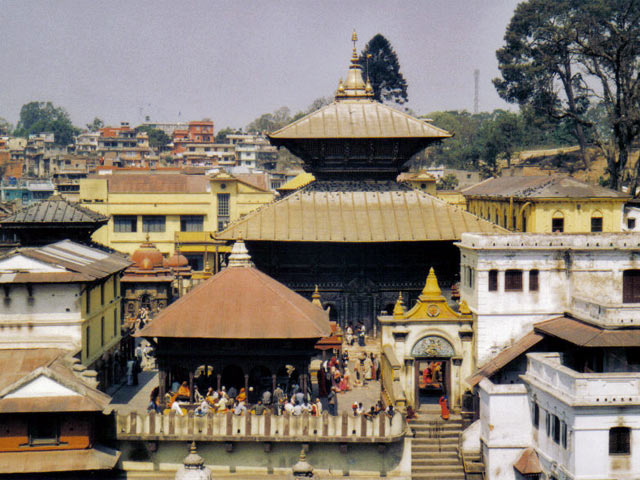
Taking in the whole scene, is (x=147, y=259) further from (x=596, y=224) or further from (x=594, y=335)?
(x=594, y=335)

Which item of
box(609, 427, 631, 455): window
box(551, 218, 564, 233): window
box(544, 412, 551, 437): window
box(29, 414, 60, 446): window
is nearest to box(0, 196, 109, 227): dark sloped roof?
box(29, 414, 60, 446): window

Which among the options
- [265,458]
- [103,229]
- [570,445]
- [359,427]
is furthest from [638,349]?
[103,229]

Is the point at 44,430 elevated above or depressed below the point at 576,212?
below

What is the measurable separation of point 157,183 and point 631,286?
5374 centimetres

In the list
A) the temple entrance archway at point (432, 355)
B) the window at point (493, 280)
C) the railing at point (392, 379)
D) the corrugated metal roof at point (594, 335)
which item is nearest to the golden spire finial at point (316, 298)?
the railing at point (392, 379)

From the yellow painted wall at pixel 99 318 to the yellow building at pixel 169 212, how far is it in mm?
34824

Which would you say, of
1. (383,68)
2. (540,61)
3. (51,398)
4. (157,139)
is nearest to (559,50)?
(540,61)

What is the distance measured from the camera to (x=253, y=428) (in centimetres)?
2886

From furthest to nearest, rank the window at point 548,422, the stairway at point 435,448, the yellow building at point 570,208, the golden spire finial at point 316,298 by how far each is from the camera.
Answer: the yellow building at point 570,208
the golden spire finial at point 316,298
the stairway at point 435,448
the window at point 548,422

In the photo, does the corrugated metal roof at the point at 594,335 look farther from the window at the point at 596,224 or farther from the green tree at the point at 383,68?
the green tree at the point at 383,68

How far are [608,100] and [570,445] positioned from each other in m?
46.6

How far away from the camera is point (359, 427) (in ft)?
94.8

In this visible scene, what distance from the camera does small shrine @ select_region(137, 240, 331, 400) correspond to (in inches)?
→ 1172

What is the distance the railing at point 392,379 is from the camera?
31.5 metres
